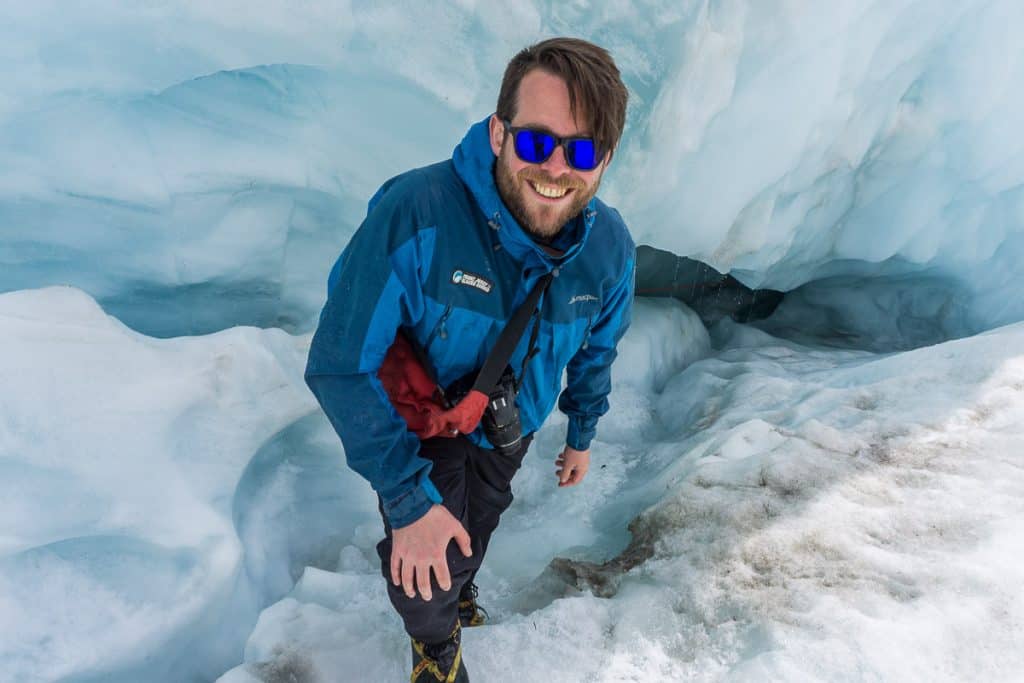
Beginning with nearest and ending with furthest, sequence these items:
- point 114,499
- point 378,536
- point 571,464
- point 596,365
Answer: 1. point 114,499
2. point 596,365
3. point 571,464
4. point 378,536

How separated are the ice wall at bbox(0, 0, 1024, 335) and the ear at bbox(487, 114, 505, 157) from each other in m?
0.88

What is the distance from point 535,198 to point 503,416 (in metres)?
0.48

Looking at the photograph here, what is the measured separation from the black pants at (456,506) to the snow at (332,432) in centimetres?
22

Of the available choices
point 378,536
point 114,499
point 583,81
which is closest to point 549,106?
point 583,81

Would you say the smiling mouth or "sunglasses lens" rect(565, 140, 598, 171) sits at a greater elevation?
"sunglasses lens" rect(565, 140, 598, 171)

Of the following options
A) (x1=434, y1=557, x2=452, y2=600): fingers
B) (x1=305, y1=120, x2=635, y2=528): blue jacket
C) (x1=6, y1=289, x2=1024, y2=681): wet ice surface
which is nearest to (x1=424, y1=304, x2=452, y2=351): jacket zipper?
(x1=305, y1=120, x2=635, y2=528): blue jacket

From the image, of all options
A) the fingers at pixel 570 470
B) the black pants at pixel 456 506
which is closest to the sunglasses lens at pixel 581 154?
the black pants at pixel 456 506

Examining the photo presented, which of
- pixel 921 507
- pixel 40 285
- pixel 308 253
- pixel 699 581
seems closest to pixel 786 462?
pixel 921 507

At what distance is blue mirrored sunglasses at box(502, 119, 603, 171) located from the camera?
4.21 ft

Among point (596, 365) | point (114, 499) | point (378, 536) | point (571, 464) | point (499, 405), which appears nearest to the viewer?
point (499, 405)

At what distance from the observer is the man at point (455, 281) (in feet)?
4.12

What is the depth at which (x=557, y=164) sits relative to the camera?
1300 mm

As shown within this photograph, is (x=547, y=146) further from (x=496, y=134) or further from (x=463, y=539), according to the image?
(x=463, y=539)

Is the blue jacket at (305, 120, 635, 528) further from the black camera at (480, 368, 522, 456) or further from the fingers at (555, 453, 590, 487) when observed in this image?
the fingers at (555, 453, 590, 487)
